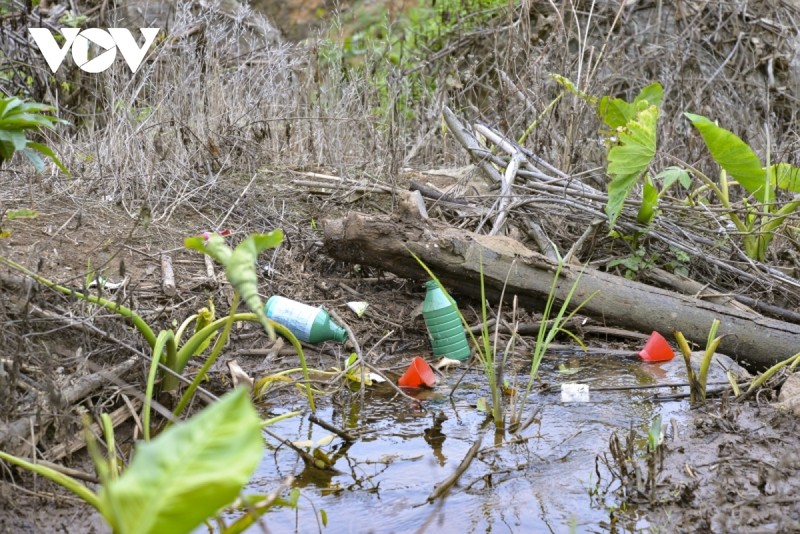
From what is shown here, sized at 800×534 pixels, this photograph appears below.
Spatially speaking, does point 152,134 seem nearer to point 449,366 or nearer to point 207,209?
point 207,209

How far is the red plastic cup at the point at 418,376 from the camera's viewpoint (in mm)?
3393

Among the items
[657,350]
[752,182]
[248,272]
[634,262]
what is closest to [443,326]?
[657,350]

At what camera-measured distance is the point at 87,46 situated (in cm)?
634

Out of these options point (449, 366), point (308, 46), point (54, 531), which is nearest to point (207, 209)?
point (449, 366)

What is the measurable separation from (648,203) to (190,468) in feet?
11.6

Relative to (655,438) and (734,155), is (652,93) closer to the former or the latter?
(734,155)

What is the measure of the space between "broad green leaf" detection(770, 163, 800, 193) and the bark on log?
864mm

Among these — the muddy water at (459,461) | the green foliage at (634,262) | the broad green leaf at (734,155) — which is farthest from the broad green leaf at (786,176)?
the muddy water at (459,461)

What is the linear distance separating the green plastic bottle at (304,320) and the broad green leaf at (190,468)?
2.55 m

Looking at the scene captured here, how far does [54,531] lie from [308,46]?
4.85 m

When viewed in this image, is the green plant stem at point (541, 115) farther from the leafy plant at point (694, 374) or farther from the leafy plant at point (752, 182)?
the leafy plant at point (694, 374)

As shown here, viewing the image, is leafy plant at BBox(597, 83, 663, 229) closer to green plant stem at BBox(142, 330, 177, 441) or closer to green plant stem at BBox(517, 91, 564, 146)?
green plant stem at BBox(517, 91, 564, 146)

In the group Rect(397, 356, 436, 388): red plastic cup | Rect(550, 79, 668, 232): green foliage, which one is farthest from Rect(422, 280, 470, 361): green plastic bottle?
Rect(550, 79, 668, 232): green foliage

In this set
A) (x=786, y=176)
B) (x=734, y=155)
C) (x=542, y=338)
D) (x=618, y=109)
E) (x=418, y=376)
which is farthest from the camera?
(x=618, y=109)
